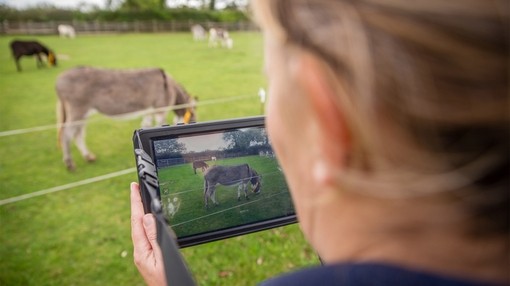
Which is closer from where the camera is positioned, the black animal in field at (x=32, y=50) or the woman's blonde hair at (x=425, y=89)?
the woman's blonde hair at (x=425, y=89)

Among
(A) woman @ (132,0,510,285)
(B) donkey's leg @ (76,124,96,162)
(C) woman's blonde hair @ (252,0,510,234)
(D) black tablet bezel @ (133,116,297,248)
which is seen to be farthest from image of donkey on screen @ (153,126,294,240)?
(B) donkey's leg @ (76,124,96,162)

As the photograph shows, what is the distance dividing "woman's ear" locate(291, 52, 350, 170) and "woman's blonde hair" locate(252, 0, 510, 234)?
0.01 metres

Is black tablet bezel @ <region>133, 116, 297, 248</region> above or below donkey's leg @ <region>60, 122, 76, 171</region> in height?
above

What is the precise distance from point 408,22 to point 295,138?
23 centimetres

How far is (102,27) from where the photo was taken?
29.6 metres

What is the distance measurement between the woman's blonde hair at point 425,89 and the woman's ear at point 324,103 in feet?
0.04

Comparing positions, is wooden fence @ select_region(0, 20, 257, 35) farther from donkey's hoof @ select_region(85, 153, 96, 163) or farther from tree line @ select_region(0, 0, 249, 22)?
donkey's hoof @ select_region(85, 153, 96, 163)

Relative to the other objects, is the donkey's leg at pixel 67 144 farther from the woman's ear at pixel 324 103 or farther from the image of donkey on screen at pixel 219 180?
the woman's ear at pixel 324 103

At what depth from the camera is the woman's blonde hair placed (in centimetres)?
39

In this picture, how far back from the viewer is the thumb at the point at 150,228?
1073 millimetres

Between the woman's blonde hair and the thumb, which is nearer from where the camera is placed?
the woman's blonde hair

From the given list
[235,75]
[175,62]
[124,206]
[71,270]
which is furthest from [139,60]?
[71,270]

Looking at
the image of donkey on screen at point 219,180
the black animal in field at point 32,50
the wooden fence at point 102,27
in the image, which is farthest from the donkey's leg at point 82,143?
the wooden fence at point 102,27

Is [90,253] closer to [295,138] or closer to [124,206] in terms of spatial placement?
[124,206]
